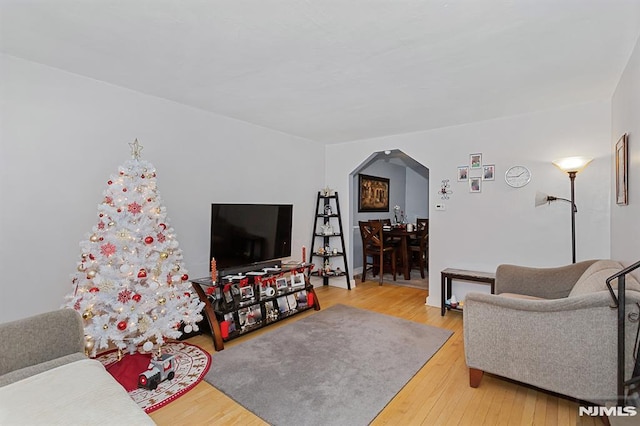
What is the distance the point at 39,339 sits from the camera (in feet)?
5.95

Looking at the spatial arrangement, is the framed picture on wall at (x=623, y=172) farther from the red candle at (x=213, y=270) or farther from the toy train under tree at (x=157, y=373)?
the toy train under tree at (x=157, y=373)

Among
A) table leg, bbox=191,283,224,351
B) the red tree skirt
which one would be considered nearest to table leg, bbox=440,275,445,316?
table leg, bbox=191,283,224,351

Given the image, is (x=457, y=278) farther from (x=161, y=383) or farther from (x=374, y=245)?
(x=161, y=383)

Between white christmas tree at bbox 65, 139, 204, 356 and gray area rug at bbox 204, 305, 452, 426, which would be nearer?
gray area rug at bbox 204, 305, 452, 426

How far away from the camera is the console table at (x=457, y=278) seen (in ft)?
11.7

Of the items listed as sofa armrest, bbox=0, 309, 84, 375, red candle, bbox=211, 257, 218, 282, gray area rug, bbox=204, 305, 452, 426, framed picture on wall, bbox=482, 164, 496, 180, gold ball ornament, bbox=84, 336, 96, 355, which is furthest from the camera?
framed picture on wall, bbox=482, 164, 496, 180

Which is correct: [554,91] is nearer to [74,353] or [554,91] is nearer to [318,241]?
[318,241]

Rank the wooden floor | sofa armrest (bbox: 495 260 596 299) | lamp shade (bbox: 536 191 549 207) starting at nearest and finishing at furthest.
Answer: the wooden floor → sofa armrest (bbox: 495 260 596 299) → lamp shade (bbox: 536 191 549 207)

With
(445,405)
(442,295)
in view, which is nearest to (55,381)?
(445,405)

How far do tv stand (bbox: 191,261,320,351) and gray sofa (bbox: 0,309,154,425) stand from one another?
124 cm

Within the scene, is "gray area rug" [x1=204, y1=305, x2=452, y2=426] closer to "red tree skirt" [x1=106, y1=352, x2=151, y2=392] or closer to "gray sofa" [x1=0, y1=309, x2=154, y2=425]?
"red tree skirt" [x1=106, y1=352, x2=151, y2=392]

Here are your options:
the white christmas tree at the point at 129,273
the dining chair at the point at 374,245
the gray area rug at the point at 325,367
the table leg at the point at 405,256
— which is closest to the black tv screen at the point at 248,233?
the white christmas tree at the point at 129,273

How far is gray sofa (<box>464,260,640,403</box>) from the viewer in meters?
1.82

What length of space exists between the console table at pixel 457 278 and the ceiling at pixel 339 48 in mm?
1886
